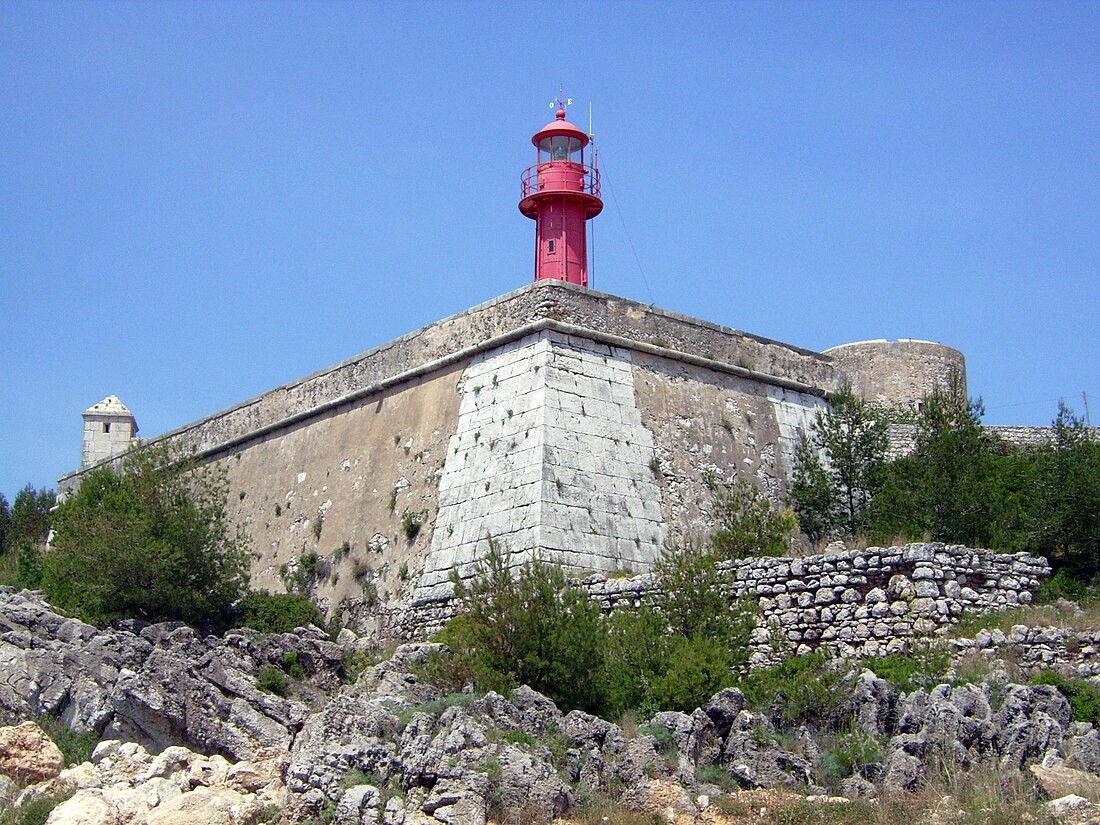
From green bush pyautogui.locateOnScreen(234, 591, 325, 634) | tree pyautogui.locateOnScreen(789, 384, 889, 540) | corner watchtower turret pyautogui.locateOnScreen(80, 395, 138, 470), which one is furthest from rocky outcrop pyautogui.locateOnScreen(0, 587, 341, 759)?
corner watchtower turret pyautogui.locateOnScreen(80, 395, 138, 470)

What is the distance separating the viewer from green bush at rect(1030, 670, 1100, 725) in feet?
40.5

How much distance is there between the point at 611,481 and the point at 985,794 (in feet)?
31.1

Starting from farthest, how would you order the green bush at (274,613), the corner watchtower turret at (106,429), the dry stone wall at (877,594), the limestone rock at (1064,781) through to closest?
the corner watchtower turret at (106,429) < the green bush at (274,613) < the dry stone wall at (877,594) < the limestone rock at (1064,781)

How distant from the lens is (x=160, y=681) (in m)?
13.6

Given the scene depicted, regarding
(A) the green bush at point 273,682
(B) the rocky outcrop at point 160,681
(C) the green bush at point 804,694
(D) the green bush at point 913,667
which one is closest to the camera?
(C) the green bush at point 804,694

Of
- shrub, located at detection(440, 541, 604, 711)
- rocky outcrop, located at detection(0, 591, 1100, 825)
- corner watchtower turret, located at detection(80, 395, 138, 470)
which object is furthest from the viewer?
corner watchtower turret, located at detection(80, 395, 138, 470)

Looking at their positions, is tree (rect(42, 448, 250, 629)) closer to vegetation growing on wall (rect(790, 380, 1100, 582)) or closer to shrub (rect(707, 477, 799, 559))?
shrub (rect(707, 477, 799, 559))

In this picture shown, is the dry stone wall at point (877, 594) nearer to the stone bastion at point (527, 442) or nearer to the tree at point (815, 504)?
the stone bastion at point (527, 442)

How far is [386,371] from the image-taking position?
76.4 feet

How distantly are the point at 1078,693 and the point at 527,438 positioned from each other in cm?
871

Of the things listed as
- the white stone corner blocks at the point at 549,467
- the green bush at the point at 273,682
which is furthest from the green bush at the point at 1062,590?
the green bush at the point at 273,682

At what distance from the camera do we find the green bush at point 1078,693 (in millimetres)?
12344

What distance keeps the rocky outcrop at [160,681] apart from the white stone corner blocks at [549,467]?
3.09m

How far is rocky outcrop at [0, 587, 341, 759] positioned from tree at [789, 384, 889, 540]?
8.12 meters
